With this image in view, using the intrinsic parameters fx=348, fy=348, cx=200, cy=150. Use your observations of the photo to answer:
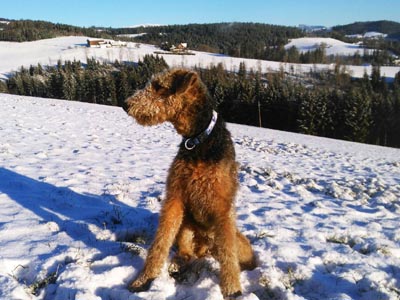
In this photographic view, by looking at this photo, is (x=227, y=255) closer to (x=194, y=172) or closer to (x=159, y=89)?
(x=194, y=172)

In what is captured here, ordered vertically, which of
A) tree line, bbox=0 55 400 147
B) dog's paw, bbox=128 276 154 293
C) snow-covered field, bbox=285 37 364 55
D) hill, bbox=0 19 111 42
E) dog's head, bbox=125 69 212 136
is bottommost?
tree line, bbox=0 55 400 147

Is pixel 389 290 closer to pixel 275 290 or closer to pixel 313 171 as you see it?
pixel 275 290

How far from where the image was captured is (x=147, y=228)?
493 cm

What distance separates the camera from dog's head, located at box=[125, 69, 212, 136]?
144 inches

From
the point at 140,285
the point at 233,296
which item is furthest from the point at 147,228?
the point at 233,296

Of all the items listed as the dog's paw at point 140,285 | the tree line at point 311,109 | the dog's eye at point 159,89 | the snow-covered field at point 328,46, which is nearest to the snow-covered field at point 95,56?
the snow-covered field at point 328,46

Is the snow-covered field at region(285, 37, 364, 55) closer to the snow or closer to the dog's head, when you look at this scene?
the snow

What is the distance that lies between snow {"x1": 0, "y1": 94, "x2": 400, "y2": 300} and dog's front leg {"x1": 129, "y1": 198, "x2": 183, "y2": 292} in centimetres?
15

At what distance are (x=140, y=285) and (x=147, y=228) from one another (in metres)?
1.53

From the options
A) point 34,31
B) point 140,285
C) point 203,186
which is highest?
point 34,31

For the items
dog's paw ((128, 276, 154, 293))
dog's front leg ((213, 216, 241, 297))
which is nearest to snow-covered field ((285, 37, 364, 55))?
dog's front leg ((213, 216, 241, 297))

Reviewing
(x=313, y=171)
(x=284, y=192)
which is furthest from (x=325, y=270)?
(x=313, y=171)

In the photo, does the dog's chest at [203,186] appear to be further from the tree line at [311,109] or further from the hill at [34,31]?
the hill at [34,31]

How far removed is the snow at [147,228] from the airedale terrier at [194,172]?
32 cm
